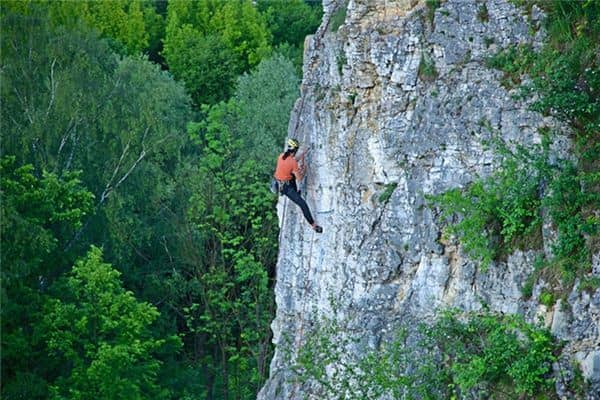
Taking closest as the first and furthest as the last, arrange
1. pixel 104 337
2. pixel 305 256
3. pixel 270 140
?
pixel 305 256, pixel 104 337, pixel 270 140

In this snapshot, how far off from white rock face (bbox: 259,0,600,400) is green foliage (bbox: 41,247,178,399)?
16.3 feet

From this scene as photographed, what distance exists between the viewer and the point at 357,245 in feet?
80.4

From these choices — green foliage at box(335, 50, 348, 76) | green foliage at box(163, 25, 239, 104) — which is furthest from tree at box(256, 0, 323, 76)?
green foliage at box(335, 50, 348, 76)

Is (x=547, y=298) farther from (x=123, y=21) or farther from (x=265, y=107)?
(x=123, y=21)

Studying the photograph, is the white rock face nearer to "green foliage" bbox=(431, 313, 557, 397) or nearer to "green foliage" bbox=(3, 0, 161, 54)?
"green foliage" bbox=(431, 313, 557, 397)

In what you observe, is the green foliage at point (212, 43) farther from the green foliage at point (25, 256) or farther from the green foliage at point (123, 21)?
the green foliage at point (25, 256)

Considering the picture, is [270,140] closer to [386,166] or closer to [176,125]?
[176,125]

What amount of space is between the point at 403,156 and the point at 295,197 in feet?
8.82

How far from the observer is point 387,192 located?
23766 mm

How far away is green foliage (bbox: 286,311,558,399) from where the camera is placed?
19859mm

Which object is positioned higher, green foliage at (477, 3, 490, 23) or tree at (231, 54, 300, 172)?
tree at (231, 54, 300, 172)

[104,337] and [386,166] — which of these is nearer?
[386,166]

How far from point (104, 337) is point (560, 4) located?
47.4 ft

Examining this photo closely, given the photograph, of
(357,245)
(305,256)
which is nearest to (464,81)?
(357,245)
